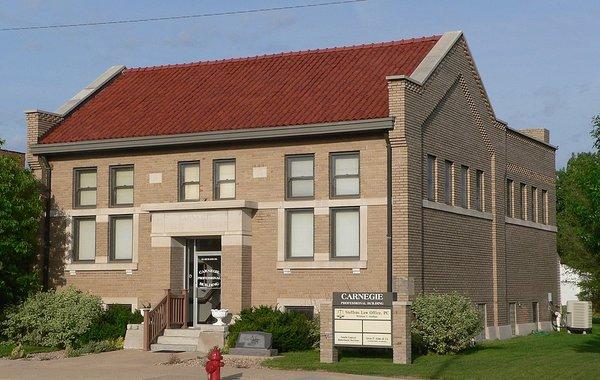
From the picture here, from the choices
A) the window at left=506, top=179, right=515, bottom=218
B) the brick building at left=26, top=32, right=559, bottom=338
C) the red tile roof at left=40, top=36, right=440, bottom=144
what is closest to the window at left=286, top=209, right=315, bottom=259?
the brick building at left=26, top=32, right=559, bottom=338

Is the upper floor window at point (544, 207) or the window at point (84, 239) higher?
the upper floor window at point (544, 207)

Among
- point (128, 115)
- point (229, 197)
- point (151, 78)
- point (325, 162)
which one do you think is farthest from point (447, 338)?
point (151, 78)

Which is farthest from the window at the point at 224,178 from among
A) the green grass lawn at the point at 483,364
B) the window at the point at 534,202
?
the window at the point at 534,202

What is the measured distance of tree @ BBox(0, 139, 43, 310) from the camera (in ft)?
95.4

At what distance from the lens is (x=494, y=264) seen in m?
33.4

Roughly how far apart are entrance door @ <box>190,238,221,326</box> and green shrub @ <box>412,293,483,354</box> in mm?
6815

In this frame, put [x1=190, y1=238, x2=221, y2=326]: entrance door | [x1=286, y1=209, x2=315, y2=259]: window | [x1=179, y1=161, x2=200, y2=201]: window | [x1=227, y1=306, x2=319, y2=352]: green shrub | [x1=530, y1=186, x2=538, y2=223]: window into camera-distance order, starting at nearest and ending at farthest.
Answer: [x1=227, y1=306, x2=319, y2=352]: green shrub → [x1=286, y1=209, x2=315, y2=259]: window → [x1=190, y1=238, x2=221, y2=326]: entrance door → [x1=179, y1=161, x2=200, y2=201]: window → [x1=530, y1=186, x2=538, y2=223]: window

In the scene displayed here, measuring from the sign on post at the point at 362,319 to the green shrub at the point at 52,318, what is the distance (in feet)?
28.4

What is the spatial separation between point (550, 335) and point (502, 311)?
2.49 metres

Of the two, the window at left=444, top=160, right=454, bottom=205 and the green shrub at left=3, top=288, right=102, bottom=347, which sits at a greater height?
the window at left=444, top=160, right=454, bottom=205

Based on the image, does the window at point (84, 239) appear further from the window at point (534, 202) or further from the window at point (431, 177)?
the window at point (534, 202)

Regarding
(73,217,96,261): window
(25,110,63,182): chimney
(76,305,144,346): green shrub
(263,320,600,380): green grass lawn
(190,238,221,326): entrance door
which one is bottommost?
(263,320,600,380): green grass lawn

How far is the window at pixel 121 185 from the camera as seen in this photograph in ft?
102

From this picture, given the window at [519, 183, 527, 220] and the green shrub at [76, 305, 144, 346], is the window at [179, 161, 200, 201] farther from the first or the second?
the window at [519, 183, 527, 220]
